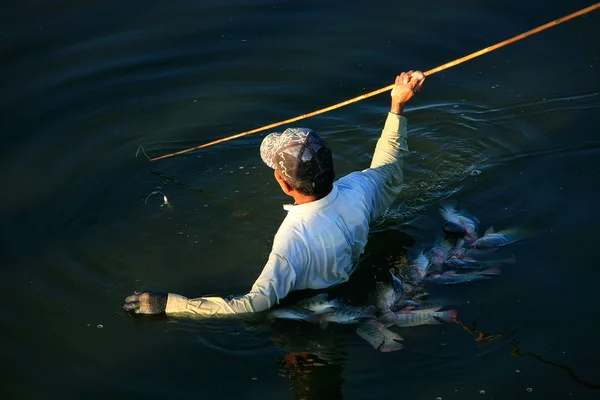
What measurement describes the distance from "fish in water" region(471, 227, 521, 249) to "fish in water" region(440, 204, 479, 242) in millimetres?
66

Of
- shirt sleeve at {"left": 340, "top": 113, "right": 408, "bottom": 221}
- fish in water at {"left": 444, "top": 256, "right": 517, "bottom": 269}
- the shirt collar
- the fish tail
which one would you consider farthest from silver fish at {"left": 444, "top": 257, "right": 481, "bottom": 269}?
the shirt collar

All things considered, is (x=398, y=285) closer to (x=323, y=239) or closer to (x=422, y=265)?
(x=422, y=265)

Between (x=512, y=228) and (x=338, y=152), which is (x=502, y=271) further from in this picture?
(x=338, y=152)

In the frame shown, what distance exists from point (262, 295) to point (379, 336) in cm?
97

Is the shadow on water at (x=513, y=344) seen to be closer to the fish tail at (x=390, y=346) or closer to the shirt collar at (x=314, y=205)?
the fish tail at (x=390, y=346)

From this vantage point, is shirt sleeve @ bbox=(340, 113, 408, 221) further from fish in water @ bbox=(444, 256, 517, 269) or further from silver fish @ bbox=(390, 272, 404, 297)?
fish in water @ bbox=(444, 256, 517, 269)

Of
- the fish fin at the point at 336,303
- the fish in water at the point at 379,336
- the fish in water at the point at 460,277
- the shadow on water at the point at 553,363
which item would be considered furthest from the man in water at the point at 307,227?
the shadow on water at the point at 553,363

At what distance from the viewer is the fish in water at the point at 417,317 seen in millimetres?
5586

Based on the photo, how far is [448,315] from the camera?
5625 mm

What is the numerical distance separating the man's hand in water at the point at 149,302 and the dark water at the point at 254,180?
246 millimetres

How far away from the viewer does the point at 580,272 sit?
6.03m

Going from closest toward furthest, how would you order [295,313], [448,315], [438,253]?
[295,313], [448,315], [438,253]

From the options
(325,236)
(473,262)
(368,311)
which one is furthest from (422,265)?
(325,236)

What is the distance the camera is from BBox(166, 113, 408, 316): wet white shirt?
504 centimetres
